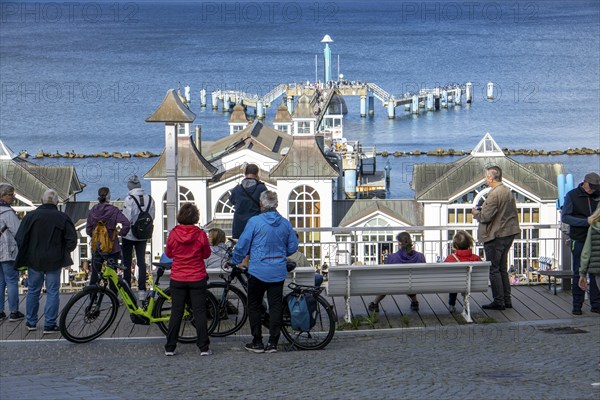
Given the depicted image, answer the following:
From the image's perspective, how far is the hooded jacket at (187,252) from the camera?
10.5 meters

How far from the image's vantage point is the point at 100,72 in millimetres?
148375

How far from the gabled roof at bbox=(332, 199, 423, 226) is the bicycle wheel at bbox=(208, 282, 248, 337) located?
87.2ft

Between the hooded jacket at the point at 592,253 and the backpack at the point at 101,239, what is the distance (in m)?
4.81

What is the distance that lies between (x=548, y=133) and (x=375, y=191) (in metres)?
31.4

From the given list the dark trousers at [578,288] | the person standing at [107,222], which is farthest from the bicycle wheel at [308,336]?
the dark trousers at [578,288]

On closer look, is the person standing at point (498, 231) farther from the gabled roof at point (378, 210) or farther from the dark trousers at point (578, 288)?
the gabled roof at point (378, 210)

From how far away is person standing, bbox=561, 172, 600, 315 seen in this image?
40.3ft

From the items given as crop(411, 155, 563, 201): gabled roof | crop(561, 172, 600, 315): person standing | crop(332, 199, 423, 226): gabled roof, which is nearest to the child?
crop(561, 172, 600, 315): person standing

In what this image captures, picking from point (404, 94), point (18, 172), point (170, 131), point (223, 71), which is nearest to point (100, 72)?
point (223, 71)

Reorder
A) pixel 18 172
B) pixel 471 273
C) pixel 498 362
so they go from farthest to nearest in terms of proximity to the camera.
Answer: pixel 18 172 → pixel 471 273 → pixel 498 362

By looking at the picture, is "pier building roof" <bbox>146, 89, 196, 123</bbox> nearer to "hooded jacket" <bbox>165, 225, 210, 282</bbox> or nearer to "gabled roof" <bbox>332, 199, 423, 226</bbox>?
"hooded jacket" <bbox>165, 225, 210, 282</bbox>

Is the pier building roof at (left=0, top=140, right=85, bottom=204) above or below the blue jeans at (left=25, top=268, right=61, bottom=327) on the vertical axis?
above

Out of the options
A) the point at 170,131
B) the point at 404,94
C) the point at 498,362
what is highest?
the point at 404,94

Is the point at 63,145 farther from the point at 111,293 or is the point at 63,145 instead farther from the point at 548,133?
the point at 111,293
